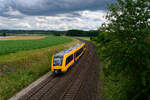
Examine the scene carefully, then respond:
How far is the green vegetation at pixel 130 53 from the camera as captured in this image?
388 cm

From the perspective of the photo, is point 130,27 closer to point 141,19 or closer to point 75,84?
point 141,19

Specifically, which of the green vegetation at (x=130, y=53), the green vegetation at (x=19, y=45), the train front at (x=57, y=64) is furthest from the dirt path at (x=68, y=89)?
the green vegetation at (x=19, y=45)

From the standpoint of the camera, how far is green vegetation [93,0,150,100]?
388 cm

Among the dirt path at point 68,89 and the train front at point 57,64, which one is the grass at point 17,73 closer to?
the dirt path at point 68,89

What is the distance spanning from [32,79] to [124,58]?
14.2m

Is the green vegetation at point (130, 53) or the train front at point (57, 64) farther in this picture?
the train front at point (57, 64)

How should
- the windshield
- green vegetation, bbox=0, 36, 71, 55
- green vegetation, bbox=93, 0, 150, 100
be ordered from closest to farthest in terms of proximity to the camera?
green vegetation, bbox=93, 0, 150, 100 → the windshield → green vegetation, bbox=0, 36, 71, 55

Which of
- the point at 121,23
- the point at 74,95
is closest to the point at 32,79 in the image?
the point at 74,95

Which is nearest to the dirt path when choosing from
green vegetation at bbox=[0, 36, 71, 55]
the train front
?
the train front

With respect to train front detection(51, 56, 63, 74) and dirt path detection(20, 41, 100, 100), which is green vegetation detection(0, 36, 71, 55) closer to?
train front detection(51, 56, 63, 74)

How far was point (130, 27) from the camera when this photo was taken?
27.3 ft

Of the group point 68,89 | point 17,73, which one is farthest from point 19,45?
point 68,89

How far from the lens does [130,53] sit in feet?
15.4

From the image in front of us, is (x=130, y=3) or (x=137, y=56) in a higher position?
(x=130, y=3)
